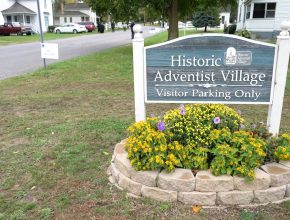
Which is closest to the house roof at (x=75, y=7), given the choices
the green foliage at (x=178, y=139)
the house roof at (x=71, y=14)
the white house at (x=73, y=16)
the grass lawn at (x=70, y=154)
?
the white house at (x=73, y=16)

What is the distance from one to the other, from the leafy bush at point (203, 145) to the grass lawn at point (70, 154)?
40cm

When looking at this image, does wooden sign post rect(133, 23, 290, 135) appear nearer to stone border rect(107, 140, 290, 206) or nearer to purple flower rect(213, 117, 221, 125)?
purple flower rect(213, 117, 221, 125)

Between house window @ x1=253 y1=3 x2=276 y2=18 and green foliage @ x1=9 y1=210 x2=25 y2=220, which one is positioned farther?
house window @ x1=253 y1=3 x2=276 y2=18

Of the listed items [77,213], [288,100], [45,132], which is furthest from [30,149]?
[288,100]

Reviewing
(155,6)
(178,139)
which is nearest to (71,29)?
(155,6)

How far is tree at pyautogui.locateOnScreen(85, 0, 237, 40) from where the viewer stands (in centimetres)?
1532

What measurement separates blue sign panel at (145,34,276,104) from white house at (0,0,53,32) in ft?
142

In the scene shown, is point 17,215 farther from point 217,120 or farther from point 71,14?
point 71,14

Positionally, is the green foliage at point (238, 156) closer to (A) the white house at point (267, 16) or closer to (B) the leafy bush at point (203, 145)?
(B) the leafy bush at point (203, 145)

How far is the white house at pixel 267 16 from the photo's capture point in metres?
24.1

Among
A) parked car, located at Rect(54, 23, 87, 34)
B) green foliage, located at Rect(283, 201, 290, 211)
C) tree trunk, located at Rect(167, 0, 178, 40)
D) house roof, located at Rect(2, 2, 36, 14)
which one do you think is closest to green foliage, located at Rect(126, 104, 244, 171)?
green foliage, located at Rect(283, 201, 290, 211)

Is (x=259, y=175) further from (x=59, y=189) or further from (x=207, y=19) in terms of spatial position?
(x=207, y=19)

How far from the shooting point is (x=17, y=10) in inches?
1720

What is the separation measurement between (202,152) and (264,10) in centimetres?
2512
